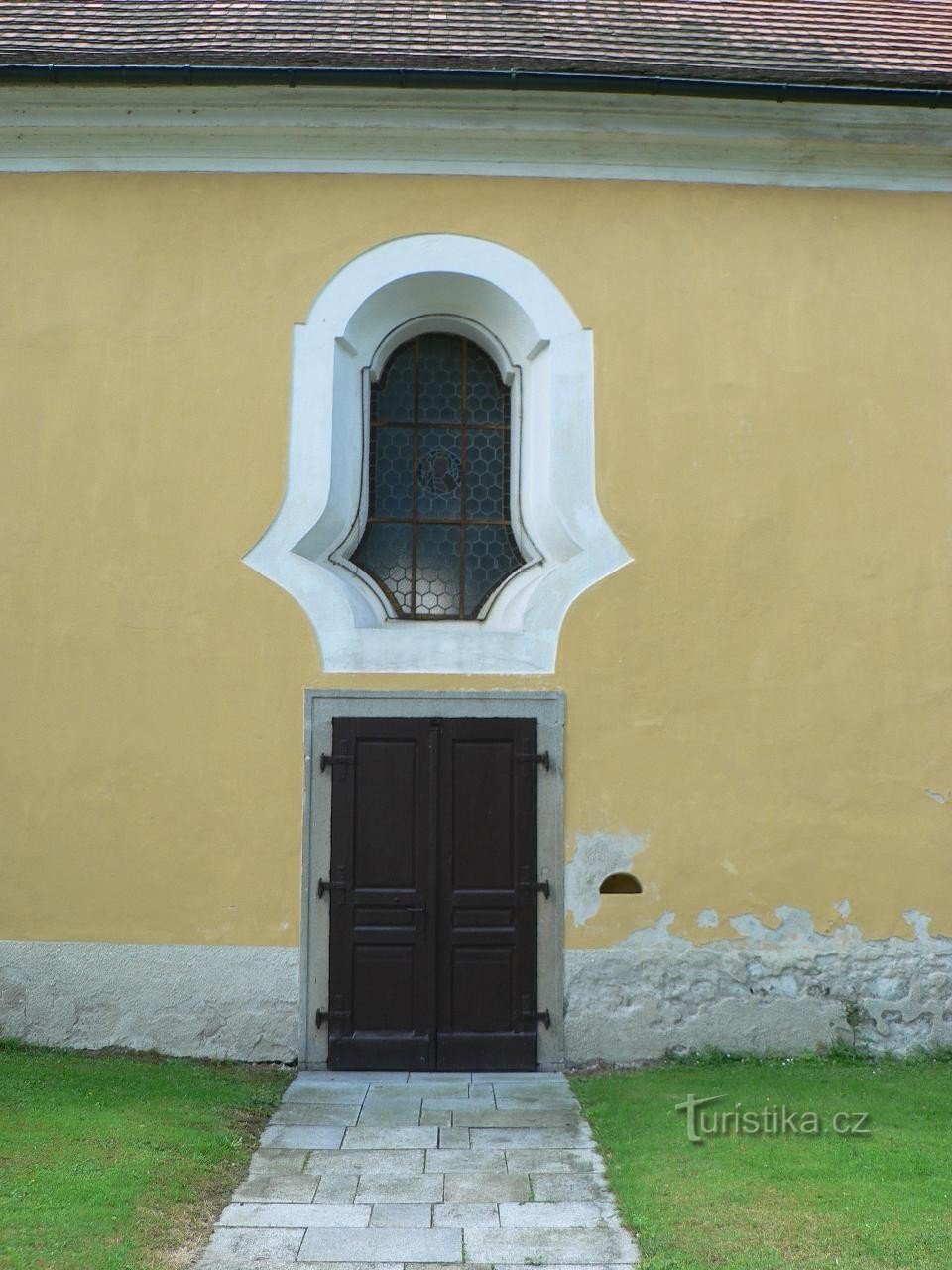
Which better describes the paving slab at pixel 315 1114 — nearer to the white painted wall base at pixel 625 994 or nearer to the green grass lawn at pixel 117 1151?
the green grass lawn at pixel 117 1151

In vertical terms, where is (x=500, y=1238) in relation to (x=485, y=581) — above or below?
below

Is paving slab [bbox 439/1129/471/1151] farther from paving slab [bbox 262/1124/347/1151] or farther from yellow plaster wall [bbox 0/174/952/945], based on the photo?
yellow plaster wall [bbox 0/174/952/945]

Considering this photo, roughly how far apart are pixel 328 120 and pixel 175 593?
10.1 feet

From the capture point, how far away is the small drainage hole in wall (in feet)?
23.1

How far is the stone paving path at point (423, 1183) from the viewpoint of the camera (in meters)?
4.31

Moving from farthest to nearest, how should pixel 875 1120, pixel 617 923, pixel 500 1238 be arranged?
pixel 617 923
pixel 875 1120
pixel 500 1238

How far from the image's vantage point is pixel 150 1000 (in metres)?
6.90

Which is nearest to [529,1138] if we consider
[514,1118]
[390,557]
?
[514,1118]

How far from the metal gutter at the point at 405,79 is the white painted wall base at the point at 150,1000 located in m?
5.15

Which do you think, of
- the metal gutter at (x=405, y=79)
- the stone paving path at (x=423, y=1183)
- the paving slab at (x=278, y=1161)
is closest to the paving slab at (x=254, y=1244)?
the stone paving path at (x=423, y=1183)

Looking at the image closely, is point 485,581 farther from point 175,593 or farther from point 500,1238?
point 500,1238

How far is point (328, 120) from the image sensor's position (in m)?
7.37

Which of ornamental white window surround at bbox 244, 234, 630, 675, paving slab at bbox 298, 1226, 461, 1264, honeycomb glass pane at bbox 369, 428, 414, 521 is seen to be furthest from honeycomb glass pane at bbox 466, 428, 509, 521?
paving slab at bbox 298, 1226, 461, 1264

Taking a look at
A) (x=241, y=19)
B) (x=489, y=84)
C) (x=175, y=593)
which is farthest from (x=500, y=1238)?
(x=241, y=19)
